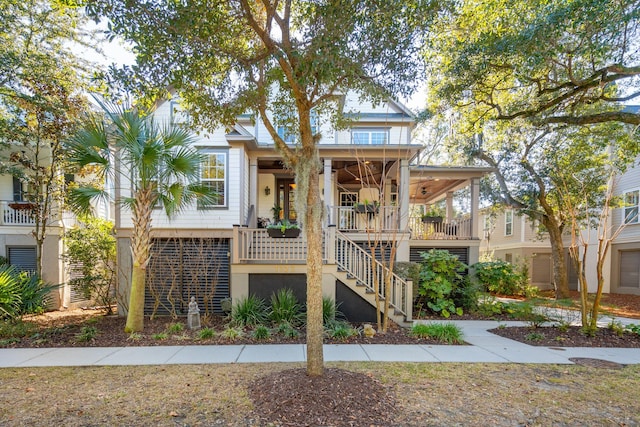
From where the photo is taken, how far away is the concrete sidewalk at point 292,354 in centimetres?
517

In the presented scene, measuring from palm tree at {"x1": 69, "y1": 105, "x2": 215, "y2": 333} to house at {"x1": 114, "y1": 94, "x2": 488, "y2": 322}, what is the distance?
1019mm

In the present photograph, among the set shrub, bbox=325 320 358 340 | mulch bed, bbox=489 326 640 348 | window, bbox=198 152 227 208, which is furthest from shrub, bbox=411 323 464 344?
window, bbox=198 152 227 208

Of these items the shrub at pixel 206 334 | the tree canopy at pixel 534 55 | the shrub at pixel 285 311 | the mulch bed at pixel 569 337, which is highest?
the tree canopy at pixel 534 55

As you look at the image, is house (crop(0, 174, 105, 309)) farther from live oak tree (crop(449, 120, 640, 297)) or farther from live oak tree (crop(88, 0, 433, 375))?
live oak tree (crop(449, 120, 640, 297))

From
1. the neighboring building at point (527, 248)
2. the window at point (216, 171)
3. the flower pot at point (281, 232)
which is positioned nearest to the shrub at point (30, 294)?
the window at point (216, 171)

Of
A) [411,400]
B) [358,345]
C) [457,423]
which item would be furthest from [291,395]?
[358,345]

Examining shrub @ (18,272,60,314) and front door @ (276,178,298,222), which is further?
front door @ (276,178,298,222)

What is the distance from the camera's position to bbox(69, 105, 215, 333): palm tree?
20.7ft

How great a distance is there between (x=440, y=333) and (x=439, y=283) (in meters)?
2.96

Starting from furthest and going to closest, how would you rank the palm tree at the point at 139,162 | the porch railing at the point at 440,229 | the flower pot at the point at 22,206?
1. the porch railing at the point at 440,229
2. the flower pot at the point at 22,206
3. the palm tree at the point at 139,162

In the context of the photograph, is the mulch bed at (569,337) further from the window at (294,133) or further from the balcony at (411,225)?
the window at (294,133)

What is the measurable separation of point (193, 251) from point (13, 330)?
395 centimetres

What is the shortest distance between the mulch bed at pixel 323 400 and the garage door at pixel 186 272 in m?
5.48

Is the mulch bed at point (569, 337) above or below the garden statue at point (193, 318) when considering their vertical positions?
below
